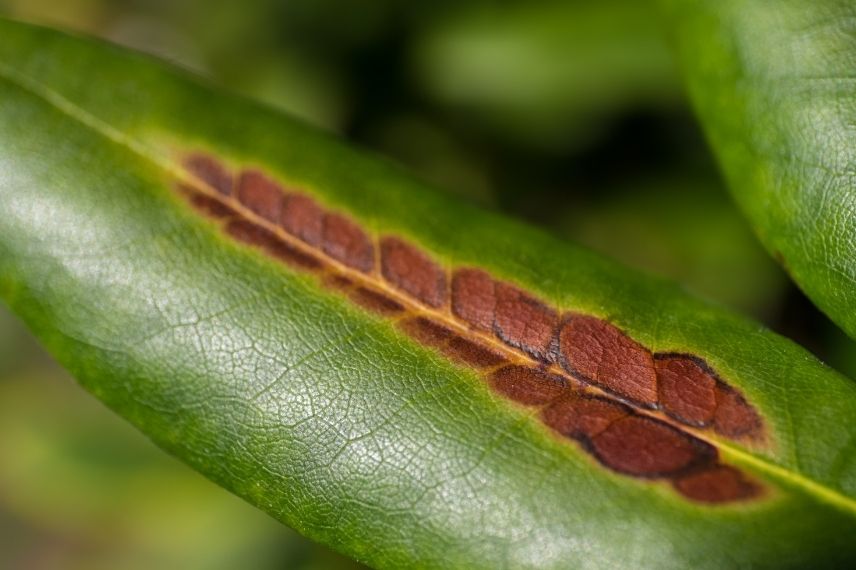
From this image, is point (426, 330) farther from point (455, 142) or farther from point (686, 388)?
point (455, 142)

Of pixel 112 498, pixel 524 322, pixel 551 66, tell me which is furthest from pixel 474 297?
pixel 112 498

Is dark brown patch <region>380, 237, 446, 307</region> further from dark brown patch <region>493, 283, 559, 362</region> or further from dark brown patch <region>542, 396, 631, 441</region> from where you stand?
dark brown patch <region>542, 396, 631, 441</region>

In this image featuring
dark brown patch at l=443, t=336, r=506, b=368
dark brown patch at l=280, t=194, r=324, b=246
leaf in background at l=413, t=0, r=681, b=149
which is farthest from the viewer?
leaf in background at l=413, t=0, r=681, b=149

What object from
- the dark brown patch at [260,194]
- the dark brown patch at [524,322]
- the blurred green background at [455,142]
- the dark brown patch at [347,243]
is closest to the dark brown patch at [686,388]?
the dark brown patch at [524,322]

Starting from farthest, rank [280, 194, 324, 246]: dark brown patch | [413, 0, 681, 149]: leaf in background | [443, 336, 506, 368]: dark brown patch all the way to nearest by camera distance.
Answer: [413, 0, 681, 149]: leaf in background, [280, 194, 324, 246]: dark brown patch, [443, 336, 506, 368]: dark brown patch

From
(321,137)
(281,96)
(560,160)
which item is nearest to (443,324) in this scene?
(321,137)

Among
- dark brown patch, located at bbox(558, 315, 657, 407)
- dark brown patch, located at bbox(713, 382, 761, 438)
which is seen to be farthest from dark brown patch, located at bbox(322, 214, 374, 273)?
dark brown patch, located at bbox(713, 382, 761, 438)
